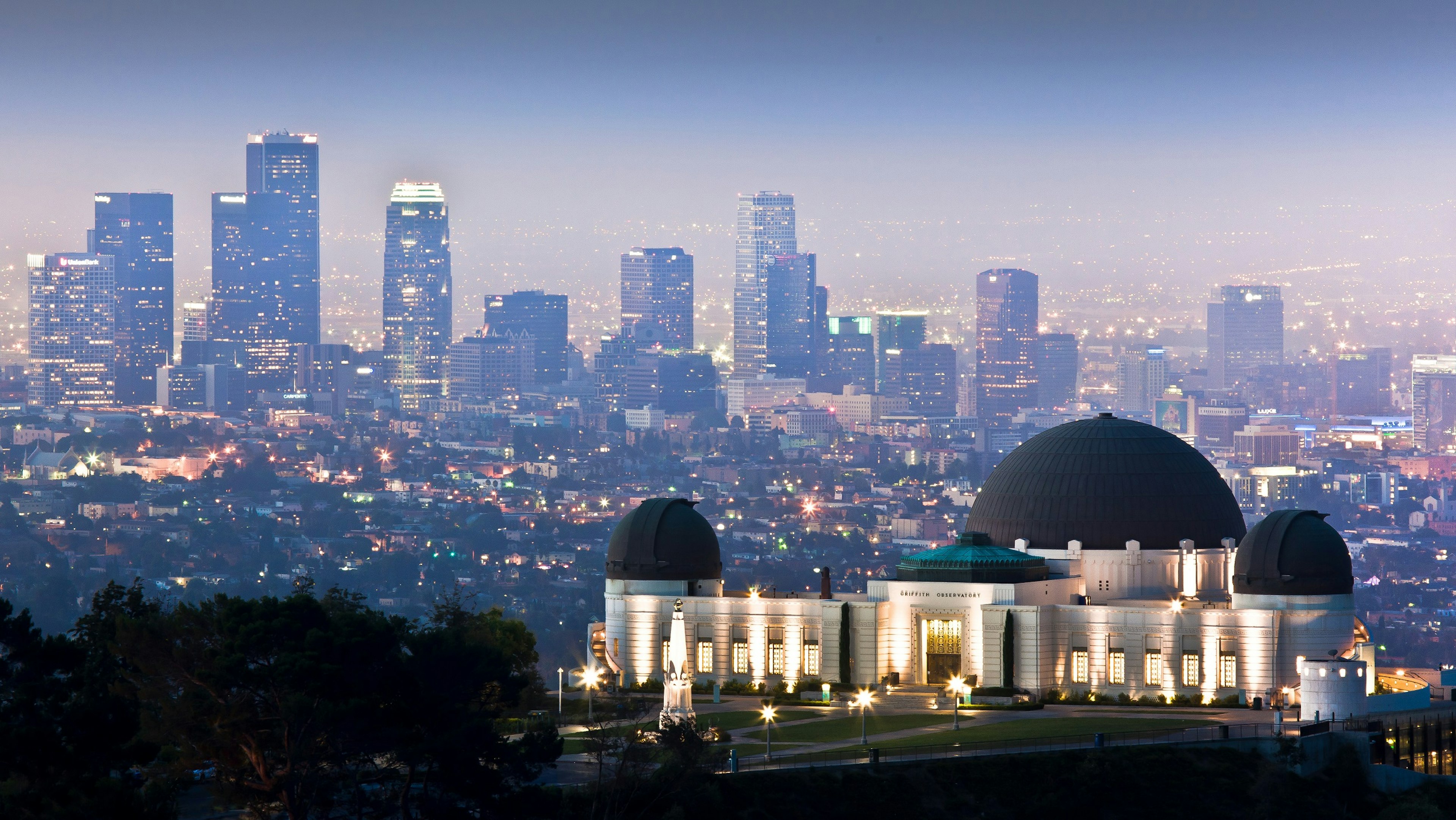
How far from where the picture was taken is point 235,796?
201 ft

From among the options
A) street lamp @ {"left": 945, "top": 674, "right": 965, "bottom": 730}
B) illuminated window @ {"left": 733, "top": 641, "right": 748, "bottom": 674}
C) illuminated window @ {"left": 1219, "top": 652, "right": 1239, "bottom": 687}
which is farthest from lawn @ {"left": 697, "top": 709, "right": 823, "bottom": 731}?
illuminated window @ {"left": 1219, "top": 652, "right": 1239, "bottom": 687}

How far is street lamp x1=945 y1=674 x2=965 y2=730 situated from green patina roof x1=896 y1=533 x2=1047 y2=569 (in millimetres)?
4531

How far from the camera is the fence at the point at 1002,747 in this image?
235 ft

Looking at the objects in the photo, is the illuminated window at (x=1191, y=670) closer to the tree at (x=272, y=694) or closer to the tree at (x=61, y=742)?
the tree at (x=272, y=694)

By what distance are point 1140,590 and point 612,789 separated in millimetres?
39969

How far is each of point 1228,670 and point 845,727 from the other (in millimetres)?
17402

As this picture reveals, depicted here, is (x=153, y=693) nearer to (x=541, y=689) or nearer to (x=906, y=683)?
(x=541, y=689)

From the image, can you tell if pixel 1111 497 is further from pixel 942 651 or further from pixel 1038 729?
pixel 1038 729

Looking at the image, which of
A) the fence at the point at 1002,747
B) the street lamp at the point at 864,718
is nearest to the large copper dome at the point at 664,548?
the street lamp at the point at 864,718

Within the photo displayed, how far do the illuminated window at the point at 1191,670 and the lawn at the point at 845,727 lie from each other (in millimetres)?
10823

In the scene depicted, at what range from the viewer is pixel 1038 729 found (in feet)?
262

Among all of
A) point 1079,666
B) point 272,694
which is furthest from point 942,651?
point 272,694

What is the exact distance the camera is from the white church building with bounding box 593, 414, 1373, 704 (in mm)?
90500

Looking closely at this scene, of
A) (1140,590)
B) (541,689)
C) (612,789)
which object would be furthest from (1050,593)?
(612,789)
